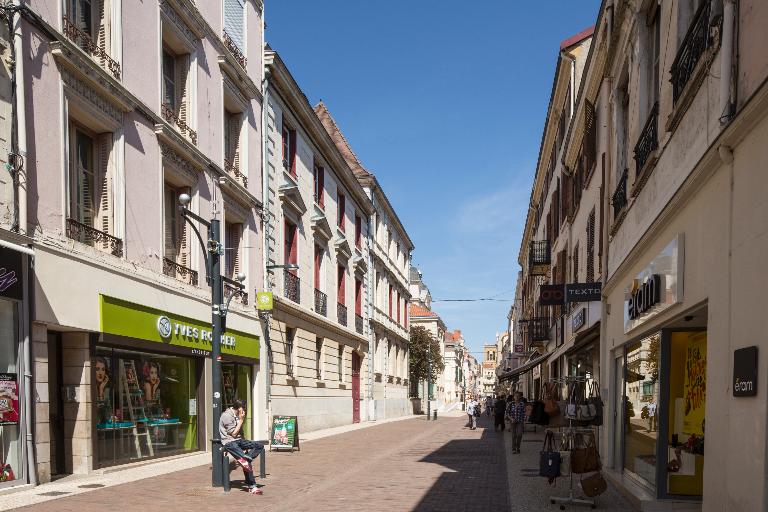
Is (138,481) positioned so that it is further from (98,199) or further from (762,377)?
(762,377)

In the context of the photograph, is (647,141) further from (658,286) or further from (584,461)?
(584,461)

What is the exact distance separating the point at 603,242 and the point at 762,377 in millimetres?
9292

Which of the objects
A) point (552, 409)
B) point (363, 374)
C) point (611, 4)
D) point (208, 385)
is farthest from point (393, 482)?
point (363, 374)

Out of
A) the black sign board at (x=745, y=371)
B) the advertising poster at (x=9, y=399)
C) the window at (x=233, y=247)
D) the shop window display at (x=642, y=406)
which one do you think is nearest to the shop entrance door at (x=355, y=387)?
the window at (x=233, y=247)

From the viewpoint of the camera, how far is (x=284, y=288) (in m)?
23.1

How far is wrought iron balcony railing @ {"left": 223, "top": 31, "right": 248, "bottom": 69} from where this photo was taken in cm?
1909

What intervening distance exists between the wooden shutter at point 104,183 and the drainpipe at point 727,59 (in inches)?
433

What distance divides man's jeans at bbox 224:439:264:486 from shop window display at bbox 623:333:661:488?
5.97 m

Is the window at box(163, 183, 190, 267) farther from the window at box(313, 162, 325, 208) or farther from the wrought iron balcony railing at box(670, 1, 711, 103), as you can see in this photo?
the wrought iron balcony railing at box(670, 1, 711, 103)

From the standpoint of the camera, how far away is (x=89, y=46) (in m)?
12.7

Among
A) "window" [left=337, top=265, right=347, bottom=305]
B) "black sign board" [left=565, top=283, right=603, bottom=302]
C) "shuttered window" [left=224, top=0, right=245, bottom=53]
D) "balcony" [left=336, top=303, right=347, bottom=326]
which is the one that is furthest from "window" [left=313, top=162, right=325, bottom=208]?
"black sign board" [left=565, top=283, right=603, bottom=302]

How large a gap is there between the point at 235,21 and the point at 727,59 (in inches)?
652

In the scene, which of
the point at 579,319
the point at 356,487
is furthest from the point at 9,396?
the point at 579,319

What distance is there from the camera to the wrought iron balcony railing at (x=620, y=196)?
11.9 metres
